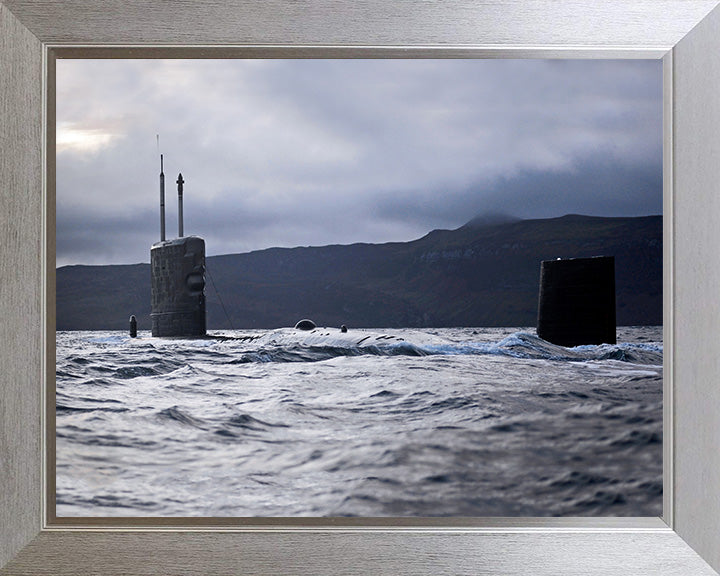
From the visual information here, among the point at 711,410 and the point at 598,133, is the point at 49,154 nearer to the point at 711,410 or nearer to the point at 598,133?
the point at 598,133

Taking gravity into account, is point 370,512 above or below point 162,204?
below

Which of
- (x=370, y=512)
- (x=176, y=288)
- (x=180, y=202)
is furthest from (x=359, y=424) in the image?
(x=180, y=202)

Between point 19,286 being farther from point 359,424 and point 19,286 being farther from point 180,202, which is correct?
point 359,424

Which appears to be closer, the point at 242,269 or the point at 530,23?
the point at 530,23

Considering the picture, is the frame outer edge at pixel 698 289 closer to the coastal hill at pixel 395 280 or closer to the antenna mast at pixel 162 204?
the coastal hill at pixel 395 280

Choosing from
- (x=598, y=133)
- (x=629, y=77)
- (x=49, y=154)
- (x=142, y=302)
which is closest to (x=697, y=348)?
(x=598, y=133)

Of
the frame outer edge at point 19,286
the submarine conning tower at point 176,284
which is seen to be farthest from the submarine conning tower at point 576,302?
the frame outer edge at point 19,286

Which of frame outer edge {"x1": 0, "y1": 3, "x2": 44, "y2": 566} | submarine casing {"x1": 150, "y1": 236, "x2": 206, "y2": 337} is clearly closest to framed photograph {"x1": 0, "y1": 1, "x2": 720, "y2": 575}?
frame outer edge {"x1": 0, "y1": 3, "x2": 44, "y2": 566}
